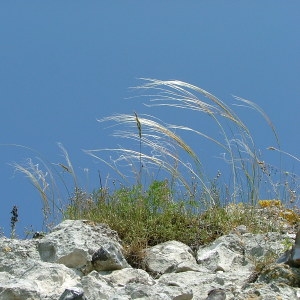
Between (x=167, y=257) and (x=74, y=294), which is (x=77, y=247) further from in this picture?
(x=74, y=294)

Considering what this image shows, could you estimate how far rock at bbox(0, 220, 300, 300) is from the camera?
4.21 m

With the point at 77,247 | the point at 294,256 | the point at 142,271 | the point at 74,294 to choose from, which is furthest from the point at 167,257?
the point at 74,294

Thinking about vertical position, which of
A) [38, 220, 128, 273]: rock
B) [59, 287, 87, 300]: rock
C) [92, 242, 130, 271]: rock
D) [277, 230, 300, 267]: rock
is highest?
[38, 220, 128, 273]: rock

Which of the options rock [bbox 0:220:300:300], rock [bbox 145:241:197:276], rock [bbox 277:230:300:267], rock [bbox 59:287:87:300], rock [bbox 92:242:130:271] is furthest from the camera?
rock [bbox 145:241:197:276]

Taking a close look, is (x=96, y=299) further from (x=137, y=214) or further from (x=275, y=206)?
(x=275, y=206)

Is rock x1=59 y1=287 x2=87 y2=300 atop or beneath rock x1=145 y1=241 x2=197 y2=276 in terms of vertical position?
beneath

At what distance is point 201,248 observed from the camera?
5637 millimetres

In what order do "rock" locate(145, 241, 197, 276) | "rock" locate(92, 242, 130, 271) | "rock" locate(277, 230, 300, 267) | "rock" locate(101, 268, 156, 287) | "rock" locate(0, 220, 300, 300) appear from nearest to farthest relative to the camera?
"rock" locate(0, 220, 300, 300) < "rock" locate(277, 230, 300, 267) < "rock" locate(101, 268, 156, 287) < "rock" locate(92, 242, 130, 271) < "rock" locate(145, 241, 197, 276)

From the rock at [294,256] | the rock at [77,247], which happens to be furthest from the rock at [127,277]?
the rock at [294,256]

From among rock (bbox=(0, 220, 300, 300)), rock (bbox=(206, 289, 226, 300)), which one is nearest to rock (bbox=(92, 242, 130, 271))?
rock (bbox=(0, 220, 300, 300))

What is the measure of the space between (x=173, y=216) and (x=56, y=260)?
1381 mm

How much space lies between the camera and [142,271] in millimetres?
4801

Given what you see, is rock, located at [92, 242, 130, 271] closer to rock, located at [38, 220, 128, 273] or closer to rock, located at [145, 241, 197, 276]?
rock, located at [38, 220, 128, 273]

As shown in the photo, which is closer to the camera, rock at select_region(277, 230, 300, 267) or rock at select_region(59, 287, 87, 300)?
rock at select_region(59, 287, 87, 300)
